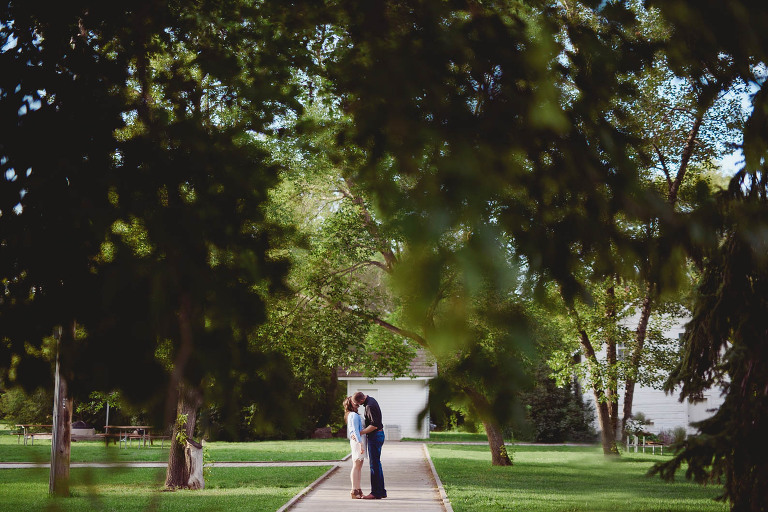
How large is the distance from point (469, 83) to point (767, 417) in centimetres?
311

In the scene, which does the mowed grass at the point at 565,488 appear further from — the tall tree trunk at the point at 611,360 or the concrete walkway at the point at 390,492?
the tall tree trunk at the point at 611,360

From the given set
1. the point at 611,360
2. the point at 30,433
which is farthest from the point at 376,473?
the point at 30,433

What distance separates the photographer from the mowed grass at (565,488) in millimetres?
3031

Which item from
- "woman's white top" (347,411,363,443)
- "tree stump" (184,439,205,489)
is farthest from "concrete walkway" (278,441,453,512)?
"tree stump" (184,439,205,489)

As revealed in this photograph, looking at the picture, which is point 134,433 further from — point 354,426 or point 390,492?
point 354,426

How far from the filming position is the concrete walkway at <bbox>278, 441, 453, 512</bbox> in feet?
37.7

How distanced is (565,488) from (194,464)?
22.5 ft

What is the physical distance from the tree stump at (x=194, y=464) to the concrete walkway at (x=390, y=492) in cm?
205

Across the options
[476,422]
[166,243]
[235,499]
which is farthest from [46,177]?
[235,499]

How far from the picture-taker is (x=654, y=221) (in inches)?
136

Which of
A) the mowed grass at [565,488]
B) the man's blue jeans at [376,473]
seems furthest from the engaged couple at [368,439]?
the mowed grass at [565,488]

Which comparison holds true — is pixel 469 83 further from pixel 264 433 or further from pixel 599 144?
pixel 264 433

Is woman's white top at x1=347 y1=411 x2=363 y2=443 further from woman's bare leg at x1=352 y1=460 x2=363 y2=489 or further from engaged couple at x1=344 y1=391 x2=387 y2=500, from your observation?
woman's bare leg at x1=352 y1=460 x2=363 y2=489

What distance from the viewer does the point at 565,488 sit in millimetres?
14617
